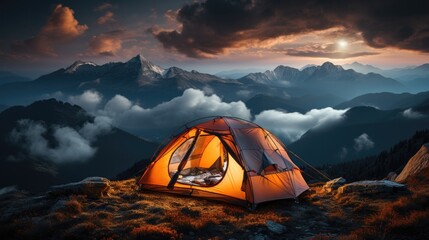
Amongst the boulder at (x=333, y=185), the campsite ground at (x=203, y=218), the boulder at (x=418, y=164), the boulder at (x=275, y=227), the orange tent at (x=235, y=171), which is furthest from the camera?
the boulder at (x=418, y=164)

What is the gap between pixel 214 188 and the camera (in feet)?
60.0

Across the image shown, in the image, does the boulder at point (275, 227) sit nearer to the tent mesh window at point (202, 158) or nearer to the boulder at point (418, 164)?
the tent mesh window at point (202, 158)

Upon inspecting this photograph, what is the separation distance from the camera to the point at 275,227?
1273 cm

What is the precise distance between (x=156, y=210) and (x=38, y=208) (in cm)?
564

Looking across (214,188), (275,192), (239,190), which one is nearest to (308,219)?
(275,192)

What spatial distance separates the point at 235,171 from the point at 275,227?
5.63m

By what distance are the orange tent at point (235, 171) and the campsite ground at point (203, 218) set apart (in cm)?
71

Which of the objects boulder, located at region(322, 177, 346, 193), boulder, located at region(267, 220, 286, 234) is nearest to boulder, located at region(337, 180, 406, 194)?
boulder, located at region(322, 177, 346, 193)

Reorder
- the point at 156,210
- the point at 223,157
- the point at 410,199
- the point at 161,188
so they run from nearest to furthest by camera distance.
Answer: the point at 410,199 < the point at 156,210 < the point at 161,188 < the point at 223,157

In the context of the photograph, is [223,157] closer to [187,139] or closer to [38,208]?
[187,139]

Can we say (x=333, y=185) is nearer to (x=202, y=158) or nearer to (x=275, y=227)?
(x=202, y=158)

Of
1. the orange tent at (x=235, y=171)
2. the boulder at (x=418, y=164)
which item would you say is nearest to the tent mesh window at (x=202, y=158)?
the orange tent at (x=235, y=171)

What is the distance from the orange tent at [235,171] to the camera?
17.3 metres

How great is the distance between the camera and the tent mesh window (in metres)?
22.0
